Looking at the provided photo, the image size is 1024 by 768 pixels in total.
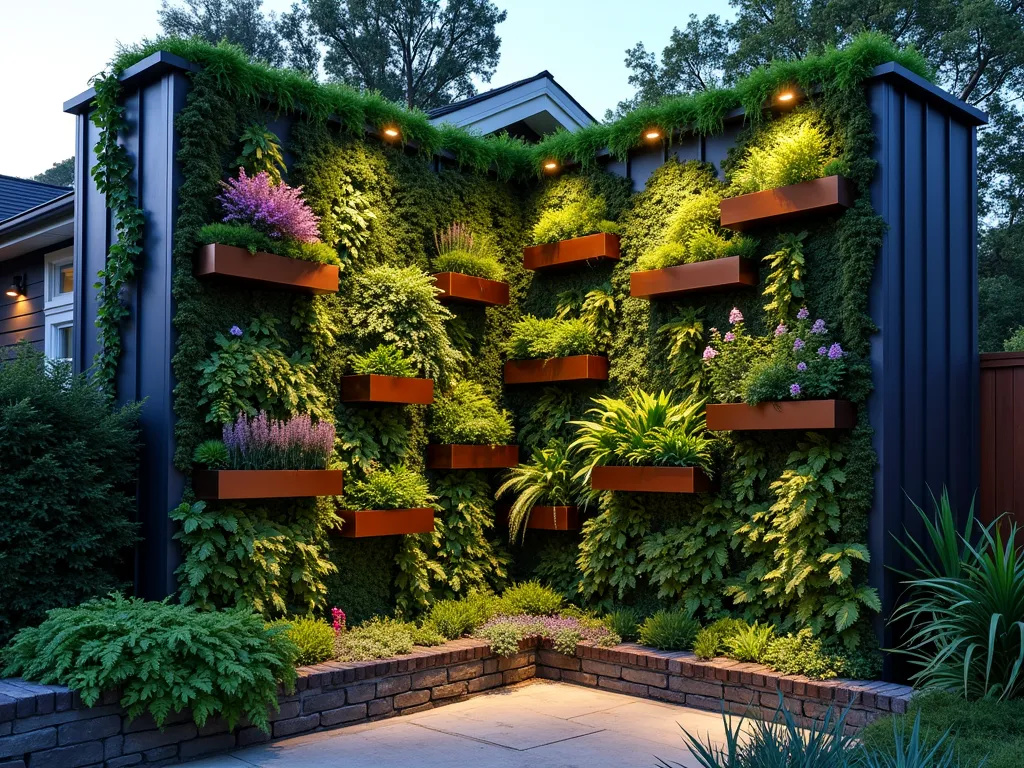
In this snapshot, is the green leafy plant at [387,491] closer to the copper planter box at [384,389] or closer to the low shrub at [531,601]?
the copper planter box at [384,389]

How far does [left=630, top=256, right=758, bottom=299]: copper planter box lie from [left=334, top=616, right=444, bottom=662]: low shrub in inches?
109

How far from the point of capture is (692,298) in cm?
612

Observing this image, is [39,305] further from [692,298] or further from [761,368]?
[761,368]

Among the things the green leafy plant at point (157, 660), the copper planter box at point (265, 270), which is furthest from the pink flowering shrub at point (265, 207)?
the green leafy plant at point (157, 660)

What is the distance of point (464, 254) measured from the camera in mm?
6598

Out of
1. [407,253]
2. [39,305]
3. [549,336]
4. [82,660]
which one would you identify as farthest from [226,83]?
[39,305]

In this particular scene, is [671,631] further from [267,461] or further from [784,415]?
[267,461]

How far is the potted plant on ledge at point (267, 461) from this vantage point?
491 centimetres

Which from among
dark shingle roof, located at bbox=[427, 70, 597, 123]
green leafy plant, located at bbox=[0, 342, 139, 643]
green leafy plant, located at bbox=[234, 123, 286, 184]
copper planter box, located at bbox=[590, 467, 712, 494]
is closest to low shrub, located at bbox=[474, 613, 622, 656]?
copper planter box, located at bbox=[590, 467, 712, 494]

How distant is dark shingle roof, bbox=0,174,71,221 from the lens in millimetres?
10406

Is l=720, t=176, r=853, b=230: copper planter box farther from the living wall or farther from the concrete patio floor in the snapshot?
the concrete patio floor

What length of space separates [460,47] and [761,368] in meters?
15.9

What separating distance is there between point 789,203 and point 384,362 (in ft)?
9.19

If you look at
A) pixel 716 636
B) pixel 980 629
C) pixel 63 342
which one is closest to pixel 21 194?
pixel 63 342
